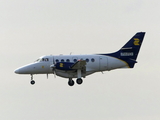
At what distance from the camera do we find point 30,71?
46031 millimetres

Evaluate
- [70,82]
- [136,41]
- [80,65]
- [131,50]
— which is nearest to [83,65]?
[80,65]

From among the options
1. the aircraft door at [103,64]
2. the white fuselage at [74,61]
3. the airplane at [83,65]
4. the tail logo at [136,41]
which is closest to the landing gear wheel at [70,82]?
the airplane at [83,65]

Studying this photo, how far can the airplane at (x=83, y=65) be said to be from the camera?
44.5 metres

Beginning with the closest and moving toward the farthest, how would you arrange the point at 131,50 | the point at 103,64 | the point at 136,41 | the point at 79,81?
the point at 79,81, the point at 103,64, the point at 131,50, the point at 136,41

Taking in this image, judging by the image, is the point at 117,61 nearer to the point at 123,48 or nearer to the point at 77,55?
the point at 123,48

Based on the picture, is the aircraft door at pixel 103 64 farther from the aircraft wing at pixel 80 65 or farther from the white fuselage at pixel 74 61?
the aircraft wing at pixel 80 65

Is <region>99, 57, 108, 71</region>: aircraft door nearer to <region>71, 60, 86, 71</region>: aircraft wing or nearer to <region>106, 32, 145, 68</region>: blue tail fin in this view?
<region>106, 32, 145, 68</region>: blue tail fin

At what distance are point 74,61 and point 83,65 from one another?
1645 mm

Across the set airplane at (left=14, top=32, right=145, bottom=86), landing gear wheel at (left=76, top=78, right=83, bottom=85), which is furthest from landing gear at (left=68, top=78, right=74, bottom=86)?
landing gear wheel at (left=76, top=78, right=83, bottom=85)

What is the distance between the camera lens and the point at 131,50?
4619 centimetres

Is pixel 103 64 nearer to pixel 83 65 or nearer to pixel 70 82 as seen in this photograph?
pixel 83 65

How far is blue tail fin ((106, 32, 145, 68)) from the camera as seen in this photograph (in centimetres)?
4597

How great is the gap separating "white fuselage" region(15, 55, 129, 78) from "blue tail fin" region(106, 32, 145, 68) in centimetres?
55

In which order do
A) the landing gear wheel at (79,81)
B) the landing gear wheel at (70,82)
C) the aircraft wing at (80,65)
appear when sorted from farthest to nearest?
the landing gear wheel at (70,82)
the landing gear wheel at (79,81)
the aircraft wing at (80,65)
